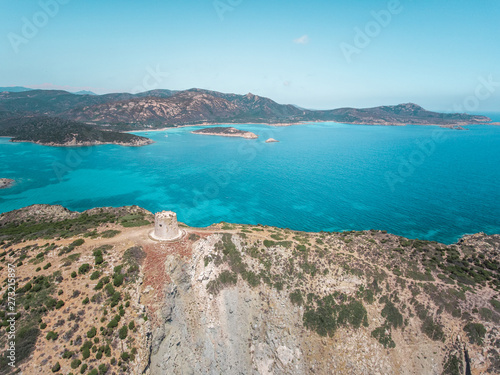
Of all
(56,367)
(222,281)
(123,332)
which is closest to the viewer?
(56,367)

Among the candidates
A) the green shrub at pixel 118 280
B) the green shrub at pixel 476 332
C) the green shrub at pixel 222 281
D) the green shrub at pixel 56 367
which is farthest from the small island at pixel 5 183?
the green shrub at pixel 476 332

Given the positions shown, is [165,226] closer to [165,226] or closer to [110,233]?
[165,226]

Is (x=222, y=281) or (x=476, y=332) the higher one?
(x=222, y=281)

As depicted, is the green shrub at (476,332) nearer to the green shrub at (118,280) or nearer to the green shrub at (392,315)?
the green shrub at (392,315)

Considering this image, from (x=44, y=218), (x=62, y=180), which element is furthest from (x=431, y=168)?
(x=62, y=180)

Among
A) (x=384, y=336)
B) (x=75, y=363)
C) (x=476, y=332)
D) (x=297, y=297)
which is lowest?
(x=384, y=336)

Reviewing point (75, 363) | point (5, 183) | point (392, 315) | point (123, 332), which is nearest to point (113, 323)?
point (123, 332)
